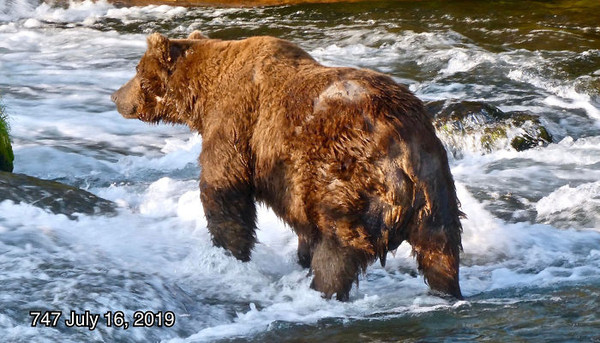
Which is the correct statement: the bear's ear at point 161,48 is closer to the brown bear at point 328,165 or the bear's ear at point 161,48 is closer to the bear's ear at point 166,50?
the bear's ear at point 166,50

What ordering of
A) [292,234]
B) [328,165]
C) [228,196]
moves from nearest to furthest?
[328,165] < [228,196] < [292,234]

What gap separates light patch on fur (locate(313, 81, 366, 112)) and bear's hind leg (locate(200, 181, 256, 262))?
102 cm

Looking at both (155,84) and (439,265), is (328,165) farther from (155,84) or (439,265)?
(155,84)

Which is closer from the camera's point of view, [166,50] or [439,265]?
[439,265]

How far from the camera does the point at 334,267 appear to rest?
5.57m

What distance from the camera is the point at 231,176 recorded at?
20.2 ft

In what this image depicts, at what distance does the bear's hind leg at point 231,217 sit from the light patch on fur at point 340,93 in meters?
1.02

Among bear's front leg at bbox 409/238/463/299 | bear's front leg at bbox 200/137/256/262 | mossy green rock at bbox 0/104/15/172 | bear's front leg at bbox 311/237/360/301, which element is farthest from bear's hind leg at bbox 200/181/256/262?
mossy green rock at bbox 0/104/15/172

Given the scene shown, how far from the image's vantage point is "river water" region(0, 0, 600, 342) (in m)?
5.51

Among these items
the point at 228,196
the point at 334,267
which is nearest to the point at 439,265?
the point at 334,267

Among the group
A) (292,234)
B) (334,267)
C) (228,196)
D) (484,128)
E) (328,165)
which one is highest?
(328,165)

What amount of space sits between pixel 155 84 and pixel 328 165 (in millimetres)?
2272

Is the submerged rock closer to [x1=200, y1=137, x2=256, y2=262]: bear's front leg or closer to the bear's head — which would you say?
the bear's head

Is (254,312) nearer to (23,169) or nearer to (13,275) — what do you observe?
(13,275)
